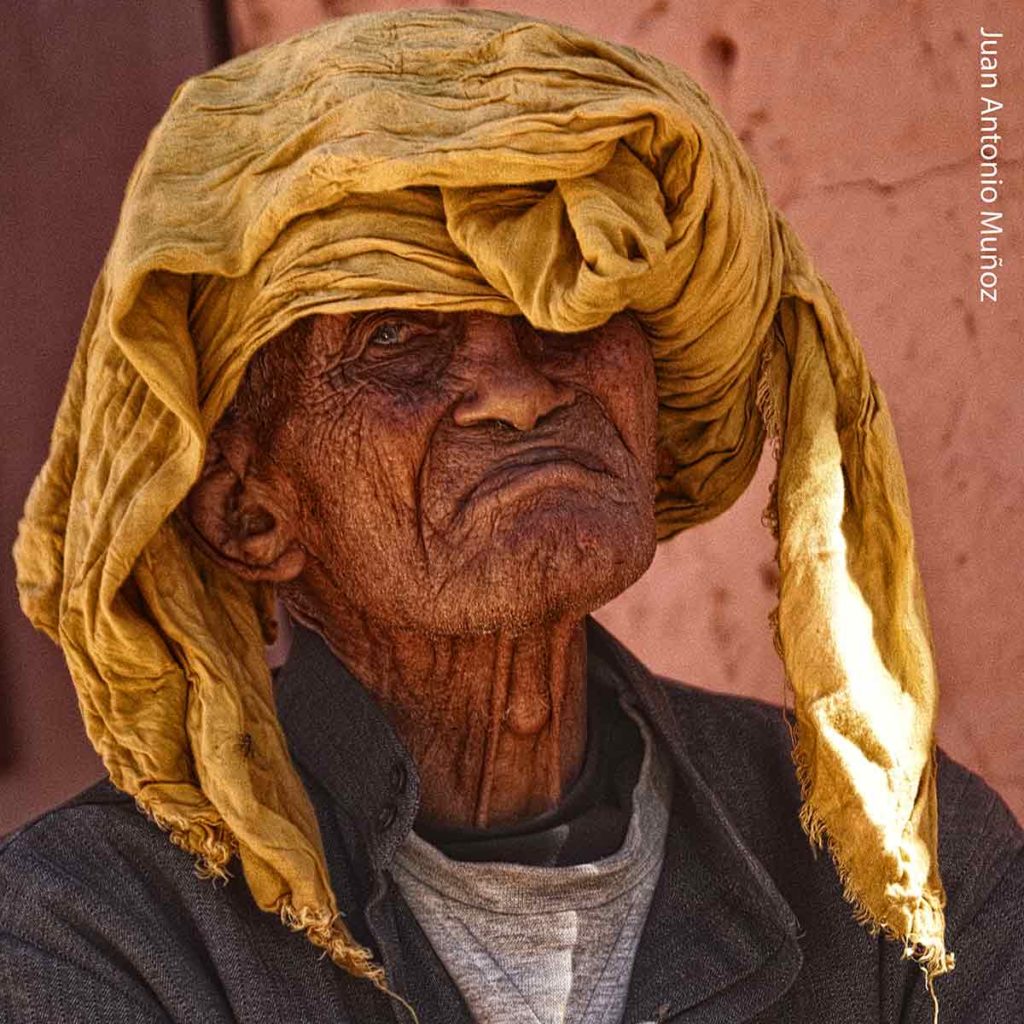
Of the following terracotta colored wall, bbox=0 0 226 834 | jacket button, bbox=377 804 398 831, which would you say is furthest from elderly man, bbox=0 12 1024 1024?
terracotta colored wall, bbox=0 0 226 834

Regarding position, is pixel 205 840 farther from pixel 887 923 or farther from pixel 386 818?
pixel 887 923

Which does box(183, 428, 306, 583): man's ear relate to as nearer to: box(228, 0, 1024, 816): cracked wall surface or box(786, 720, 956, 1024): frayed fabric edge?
box(786, 720, 956, 1024): frayed fabric edge

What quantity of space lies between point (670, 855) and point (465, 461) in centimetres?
59

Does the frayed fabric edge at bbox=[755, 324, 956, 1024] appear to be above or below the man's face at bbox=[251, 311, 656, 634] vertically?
below

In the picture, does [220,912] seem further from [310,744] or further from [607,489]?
[607,489]

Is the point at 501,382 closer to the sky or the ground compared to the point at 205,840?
closer to the sky

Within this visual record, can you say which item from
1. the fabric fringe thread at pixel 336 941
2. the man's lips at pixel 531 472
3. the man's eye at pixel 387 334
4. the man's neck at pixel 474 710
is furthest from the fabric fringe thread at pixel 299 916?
the man's eye at pixel 387 334

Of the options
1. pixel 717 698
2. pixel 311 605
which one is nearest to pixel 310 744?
pixel 311 605

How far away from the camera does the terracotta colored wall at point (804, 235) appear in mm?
3672

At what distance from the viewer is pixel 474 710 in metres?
2.94

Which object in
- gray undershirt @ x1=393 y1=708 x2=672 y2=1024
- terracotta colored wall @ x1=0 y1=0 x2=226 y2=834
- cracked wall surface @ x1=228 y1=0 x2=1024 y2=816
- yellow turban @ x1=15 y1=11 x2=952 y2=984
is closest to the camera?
yellow turban @ x1=15 y1=11 x2=952 y2=984

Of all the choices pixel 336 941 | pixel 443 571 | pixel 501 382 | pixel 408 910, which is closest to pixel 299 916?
pixel 336 941

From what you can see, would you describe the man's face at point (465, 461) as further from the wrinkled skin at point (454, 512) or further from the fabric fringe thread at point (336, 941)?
the fabric fringe thread at point (336, 941)

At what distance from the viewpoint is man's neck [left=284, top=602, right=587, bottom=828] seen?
2914mm
